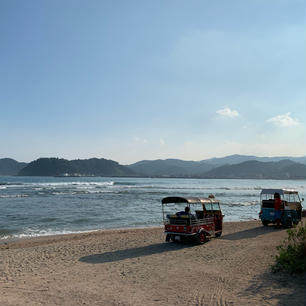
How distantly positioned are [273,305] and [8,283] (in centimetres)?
675

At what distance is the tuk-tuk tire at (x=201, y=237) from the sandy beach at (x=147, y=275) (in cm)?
26

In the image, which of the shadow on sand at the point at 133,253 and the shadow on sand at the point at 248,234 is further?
the shadow on sand at the point at 248,234

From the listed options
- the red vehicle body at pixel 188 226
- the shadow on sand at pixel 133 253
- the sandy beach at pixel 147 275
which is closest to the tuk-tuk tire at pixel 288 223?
the sandy beach at pixel 147 275

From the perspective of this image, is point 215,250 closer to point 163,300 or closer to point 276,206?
point 163,300

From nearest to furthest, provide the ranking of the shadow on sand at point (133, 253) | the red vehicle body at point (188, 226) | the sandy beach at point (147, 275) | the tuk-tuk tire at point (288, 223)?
the sandy beach at point (147, 275) < the shadow on sand at point (133, 253) < the red vehicle body at point (188, 226) < the tuk-tuk tire at point (288, 223)

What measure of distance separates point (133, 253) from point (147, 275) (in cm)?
319

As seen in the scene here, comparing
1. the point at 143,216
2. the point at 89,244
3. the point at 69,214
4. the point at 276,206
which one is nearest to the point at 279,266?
the point at 89,244

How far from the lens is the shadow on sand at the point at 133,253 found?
36.1ft

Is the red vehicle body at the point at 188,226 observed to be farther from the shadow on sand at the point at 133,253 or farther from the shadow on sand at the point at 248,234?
the shadow on sand at the point at 248,234

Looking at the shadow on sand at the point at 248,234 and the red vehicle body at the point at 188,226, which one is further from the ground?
the red vehicle body at the point at 188,226

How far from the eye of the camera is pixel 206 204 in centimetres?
1519

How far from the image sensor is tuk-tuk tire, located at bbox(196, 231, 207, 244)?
43.4 ft

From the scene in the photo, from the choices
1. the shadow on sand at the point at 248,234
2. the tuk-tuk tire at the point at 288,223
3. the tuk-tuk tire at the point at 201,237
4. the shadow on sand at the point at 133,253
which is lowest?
the shadow on sand at the point at 248,234

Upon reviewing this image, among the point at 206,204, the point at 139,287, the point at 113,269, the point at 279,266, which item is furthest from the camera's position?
the point at 206,204
